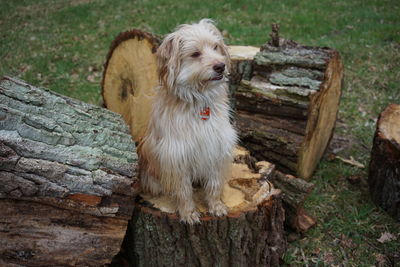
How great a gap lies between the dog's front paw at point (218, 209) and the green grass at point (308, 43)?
113 centimetres

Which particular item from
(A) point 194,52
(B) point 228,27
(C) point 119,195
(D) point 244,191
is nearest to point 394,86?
(B) point 228,27

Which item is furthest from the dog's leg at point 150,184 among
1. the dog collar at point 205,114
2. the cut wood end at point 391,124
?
the cut wood end at point 391,124

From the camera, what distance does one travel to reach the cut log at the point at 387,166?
3.92 m

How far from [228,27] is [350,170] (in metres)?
4.61

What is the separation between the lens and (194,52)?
2.81 meters

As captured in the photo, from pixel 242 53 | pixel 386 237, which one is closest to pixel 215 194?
pixel 386 237

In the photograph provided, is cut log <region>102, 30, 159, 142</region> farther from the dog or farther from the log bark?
the log bark

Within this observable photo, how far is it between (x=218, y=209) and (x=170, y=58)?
1.20 m

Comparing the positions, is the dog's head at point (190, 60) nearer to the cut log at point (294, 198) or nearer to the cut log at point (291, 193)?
the cut log at point (291, 193)

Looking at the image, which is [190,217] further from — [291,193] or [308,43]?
[308,43]

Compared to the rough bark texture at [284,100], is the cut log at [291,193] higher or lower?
lower

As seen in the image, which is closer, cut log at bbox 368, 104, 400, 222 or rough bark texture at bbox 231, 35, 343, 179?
cut log at bbox 368, 104, 400, 222

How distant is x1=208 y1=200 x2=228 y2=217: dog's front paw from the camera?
9.62 ft

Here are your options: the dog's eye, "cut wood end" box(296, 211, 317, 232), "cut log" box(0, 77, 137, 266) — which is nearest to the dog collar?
the dog's eye
